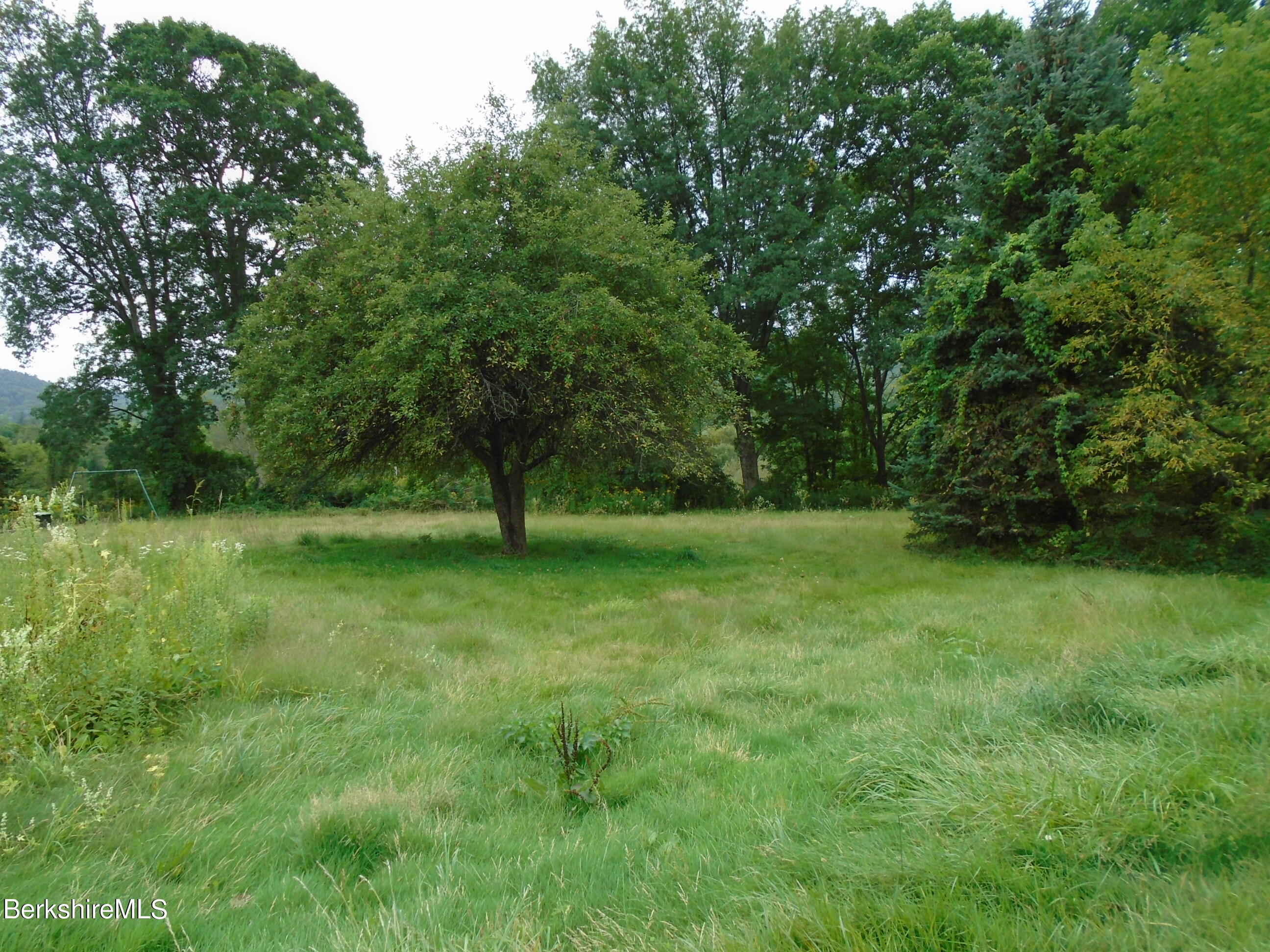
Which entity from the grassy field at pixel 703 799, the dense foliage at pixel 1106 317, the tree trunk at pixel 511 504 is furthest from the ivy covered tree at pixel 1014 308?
the tree trunk at pixel 511 504

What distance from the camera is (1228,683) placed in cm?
392

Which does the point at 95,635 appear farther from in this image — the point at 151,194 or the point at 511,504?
the point at 151,194

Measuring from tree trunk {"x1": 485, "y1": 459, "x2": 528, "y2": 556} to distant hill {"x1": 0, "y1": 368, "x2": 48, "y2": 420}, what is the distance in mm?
→ 62874

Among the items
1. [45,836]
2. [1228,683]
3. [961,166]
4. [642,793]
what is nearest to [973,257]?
[961,166]

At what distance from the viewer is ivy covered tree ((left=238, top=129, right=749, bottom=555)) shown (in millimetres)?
11109

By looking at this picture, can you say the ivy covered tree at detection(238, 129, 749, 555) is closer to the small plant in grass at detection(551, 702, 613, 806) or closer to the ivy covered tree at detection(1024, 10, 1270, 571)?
the ivy covered tree at detection(1024, 10, 1270, 571)

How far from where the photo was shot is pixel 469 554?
1403 cm

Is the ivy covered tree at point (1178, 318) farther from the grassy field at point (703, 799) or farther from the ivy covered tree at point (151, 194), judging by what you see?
the ivy covered tree at point (151, 194)

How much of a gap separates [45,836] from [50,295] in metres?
29.6

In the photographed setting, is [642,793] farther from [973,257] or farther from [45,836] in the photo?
[973,257]

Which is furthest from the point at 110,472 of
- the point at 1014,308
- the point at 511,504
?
the point at 1014,308

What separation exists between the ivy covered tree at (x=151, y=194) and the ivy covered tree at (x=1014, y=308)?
20103 millimetres

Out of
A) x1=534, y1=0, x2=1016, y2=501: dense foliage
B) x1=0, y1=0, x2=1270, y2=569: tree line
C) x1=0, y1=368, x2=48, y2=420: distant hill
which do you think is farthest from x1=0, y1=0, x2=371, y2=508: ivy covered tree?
x1=0, y1=368, x2=48, y2=420: distant hill

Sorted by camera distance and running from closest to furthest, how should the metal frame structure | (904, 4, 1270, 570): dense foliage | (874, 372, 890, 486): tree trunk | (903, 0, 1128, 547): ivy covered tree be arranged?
the metal frame structure, (904, 4, 1270, 570): dense foliage, (903, 0, 1128, 547): ivy covered tree, (874, 372, 890, 486): tree trunk
